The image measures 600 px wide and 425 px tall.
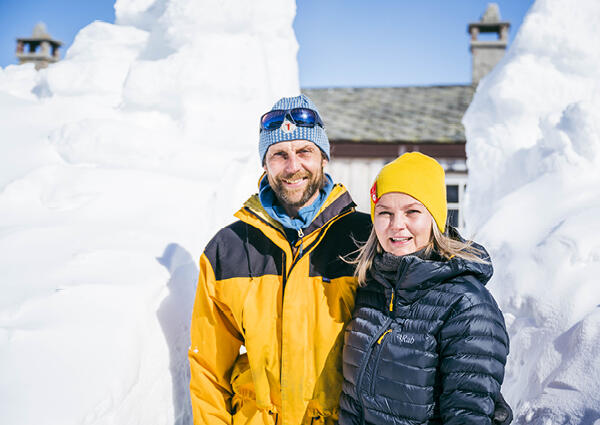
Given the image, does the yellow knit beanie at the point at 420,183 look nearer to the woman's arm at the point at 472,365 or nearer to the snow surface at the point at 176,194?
the woman's arm at the point at 472,365

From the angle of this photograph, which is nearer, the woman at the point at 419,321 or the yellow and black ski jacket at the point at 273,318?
the woman at the point at 419,321

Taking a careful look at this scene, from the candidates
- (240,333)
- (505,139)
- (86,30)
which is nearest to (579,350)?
(240,333)

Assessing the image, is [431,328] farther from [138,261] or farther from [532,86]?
[532,86]

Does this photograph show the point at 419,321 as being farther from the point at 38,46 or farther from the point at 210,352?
the point at 38,46

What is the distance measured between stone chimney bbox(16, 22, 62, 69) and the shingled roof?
9.77m

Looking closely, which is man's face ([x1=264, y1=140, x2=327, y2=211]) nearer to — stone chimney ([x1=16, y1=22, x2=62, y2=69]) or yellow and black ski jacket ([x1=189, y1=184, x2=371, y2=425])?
yellow and black ski jacket ([x1=189, y1=184, x2=371, y2=425])

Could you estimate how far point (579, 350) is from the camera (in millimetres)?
1723

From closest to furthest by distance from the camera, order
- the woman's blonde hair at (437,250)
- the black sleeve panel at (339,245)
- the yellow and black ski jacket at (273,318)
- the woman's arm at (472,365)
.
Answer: the woman's arm at (472,365)
the woman's blonde hair at (437,250)
the yellow and black ski jacket at (273,318)
the black sleeve panel at (339,245)

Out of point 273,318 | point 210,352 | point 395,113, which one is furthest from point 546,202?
point 395,113

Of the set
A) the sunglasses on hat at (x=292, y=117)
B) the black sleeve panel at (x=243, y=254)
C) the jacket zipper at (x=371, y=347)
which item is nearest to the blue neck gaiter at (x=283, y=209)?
the black sleeve panel at (x=243, y=254)

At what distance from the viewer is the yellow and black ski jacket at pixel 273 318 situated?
1.69m

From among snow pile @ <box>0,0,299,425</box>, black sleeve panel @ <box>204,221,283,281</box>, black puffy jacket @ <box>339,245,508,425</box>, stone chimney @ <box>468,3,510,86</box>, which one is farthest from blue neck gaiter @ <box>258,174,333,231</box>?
stone chimney @ <box>468,3,510,86</box>

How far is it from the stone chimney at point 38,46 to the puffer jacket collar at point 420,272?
16327 millimetres

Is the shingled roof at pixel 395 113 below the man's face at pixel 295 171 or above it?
above
